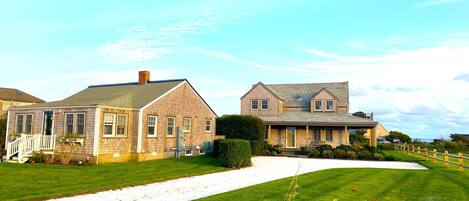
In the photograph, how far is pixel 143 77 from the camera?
92.8 feet

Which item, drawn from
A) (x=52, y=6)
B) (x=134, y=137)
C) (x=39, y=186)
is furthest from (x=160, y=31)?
(x=39, y=186)

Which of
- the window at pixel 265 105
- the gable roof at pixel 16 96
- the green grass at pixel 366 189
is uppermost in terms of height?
the gable roof at pixel 16 96

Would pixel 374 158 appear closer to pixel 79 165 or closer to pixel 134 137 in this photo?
pixel 134 137

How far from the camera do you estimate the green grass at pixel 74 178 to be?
→ 10.8m

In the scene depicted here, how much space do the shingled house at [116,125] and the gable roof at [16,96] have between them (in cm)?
2091

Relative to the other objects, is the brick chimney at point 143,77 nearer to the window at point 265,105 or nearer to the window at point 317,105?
the window at point 265,105

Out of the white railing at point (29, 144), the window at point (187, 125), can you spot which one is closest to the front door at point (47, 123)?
the white railing at point (29, 144)

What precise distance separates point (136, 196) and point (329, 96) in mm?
30664

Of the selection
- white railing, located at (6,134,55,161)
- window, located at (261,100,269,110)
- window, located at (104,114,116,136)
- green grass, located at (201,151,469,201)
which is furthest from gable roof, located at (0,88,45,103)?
green grass, located at (201,151,469,201)

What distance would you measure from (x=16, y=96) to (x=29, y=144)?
1067 inches

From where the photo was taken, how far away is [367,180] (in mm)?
14695

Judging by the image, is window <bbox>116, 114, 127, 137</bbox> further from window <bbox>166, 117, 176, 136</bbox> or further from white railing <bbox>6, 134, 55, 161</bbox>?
white railing <bbox>6, 134, 55, 161</bbox>

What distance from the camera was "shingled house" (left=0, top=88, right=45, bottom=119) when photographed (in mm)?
39500

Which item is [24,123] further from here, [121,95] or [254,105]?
[254,105]
